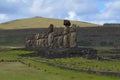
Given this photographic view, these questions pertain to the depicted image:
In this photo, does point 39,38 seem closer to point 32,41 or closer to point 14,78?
point 32,41

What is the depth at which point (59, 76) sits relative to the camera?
36000mm

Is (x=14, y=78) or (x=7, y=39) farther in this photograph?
(x=7, y=39)

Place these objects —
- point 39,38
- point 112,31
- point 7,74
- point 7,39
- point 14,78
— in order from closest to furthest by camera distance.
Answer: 1. point 14,78
2. point 7,74
3. point 39,38
4. point 112,31
5. point 7,39

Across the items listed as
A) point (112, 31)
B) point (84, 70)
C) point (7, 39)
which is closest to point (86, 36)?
point (112, 31)

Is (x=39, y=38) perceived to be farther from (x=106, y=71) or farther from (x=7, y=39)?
(x=7, y=39)

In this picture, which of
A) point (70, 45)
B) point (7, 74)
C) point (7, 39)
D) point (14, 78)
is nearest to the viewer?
point (14, 78)

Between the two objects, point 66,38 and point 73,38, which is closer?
point 73,38

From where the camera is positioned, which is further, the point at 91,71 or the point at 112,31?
the point at 112,31

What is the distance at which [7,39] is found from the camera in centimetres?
17862

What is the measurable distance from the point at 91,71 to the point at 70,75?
8.54 ft

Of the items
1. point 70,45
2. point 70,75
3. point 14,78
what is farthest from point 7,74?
point 70,45

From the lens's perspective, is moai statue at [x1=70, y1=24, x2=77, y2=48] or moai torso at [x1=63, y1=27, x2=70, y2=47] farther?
moai torso at [x1=63, y1=27, x2=70, y2=47]

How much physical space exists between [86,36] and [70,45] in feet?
336

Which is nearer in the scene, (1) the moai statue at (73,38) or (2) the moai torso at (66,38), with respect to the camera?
(1) the moai statue at (73,38)
